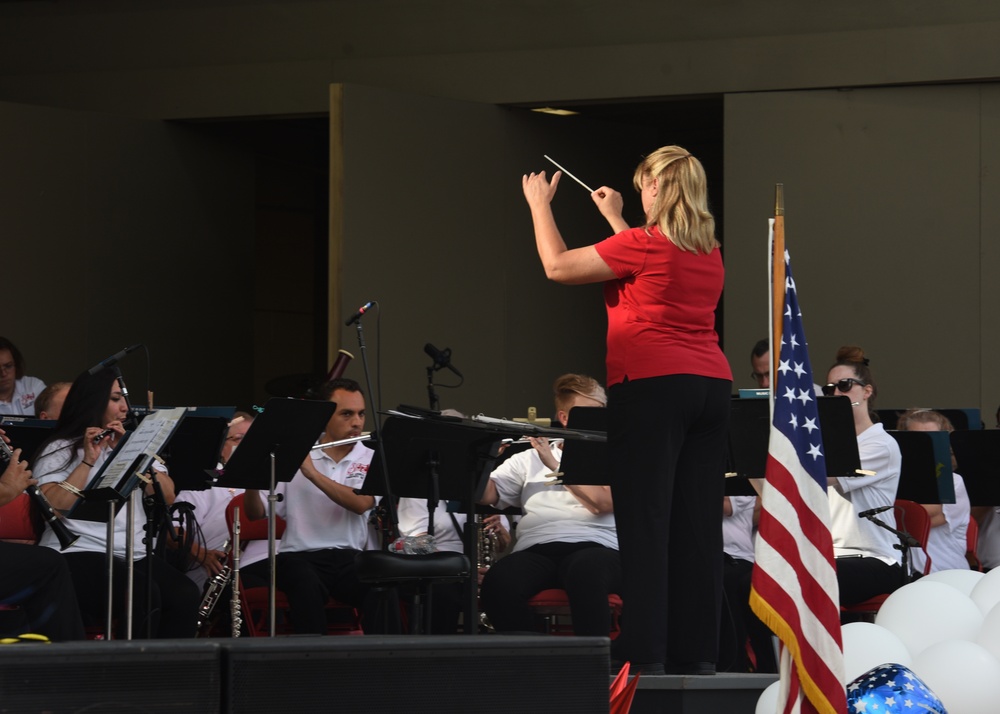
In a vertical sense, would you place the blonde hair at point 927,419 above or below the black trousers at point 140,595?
above

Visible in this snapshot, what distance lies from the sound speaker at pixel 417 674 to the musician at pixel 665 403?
1.19 metres

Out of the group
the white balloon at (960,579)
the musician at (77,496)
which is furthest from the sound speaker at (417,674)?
the musician at (77,496)

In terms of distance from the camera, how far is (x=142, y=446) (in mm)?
4488

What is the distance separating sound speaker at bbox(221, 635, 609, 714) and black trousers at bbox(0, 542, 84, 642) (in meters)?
2.43

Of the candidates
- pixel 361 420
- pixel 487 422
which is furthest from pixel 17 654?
pixel 361 420

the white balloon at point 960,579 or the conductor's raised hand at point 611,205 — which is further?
the white balloon at point 960,579

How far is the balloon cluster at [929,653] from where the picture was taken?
3236mm

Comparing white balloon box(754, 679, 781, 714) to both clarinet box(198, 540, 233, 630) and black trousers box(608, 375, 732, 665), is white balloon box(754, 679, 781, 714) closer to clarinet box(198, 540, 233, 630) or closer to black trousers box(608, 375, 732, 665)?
black trousers box(608, 375, 732, 665)

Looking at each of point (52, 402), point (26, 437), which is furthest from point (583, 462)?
point (52, 402)

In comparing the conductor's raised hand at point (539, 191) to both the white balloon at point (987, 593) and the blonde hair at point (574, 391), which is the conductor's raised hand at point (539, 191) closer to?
the white balloon at point (987, 593)

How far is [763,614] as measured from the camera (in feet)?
10.9

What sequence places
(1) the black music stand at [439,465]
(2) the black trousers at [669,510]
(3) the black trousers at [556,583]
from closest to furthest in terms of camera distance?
(2) the black trousers at [669,510]
(1) the black music stand at [439,465]
(3) the black trousers at [556,583]

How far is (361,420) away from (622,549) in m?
2.35

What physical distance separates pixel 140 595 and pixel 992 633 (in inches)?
121
